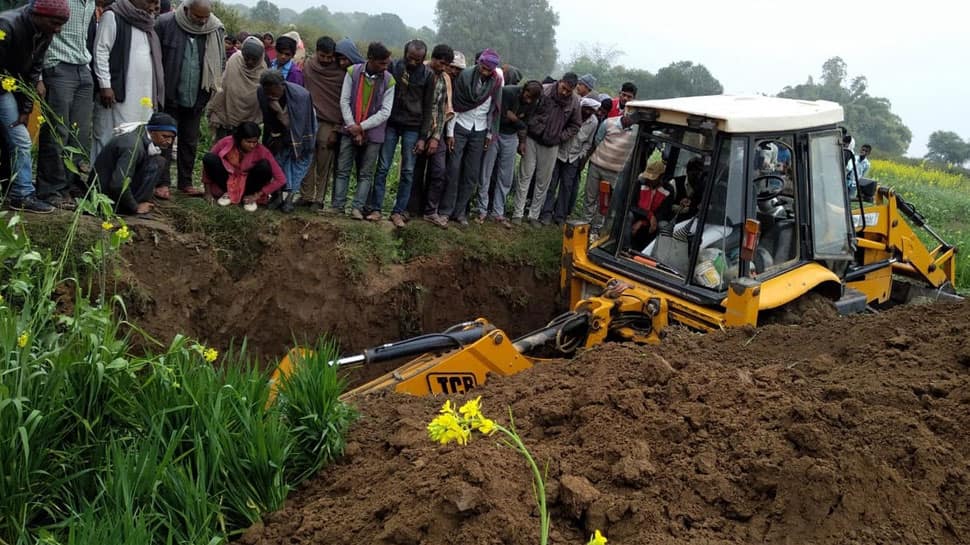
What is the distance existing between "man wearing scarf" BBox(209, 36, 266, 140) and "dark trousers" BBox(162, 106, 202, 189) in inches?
7.2

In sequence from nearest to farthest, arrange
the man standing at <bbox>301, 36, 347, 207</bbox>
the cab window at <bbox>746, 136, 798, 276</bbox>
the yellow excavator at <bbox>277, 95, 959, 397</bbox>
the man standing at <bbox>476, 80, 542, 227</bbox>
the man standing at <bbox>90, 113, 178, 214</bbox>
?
the yellow excavator at <bbox>277, 95, 959, 397</bbox>, the cab window at <bbox>746, 136, 798, 276</bbox>, the man standing at <bbox>90, 113, 178, 214</bbox>, the man standing at <bbox>301, 36, 347, 207</bbox>, the man standing at <bbox>476, 80, 542, 227</bbox>

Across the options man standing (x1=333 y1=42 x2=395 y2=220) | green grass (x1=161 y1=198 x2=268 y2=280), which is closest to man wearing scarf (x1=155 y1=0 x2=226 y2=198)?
green grass (x1=161 y1=198 x2=268 y2=280)

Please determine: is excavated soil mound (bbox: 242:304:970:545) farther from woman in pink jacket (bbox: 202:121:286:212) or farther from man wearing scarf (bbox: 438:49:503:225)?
man wearing scarf (bbox: 438:49:503:225)

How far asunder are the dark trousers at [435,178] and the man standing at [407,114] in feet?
0.67

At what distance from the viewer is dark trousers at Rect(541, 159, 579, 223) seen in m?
9.11

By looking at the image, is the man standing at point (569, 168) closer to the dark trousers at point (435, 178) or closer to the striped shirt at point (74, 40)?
the dark trousers at point (435, 178)


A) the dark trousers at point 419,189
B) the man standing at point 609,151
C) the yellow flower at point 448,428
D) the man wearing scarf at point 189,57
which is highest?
the man wearing scarf at point 189,57

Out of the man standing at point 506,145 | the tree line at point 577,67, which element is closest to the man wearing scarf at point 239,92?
the man standing at point 506,145

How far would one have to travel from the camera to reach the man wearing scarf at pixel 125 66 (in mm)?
6434

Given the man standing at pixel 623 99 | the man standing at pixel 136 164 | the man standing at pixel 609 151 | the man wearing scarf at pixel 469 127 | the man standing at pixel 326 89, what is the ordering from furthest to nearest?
1. the man standing at pixel 623 99
2. the man standing at pixel 609 151
3. the man wearing scarf at pixel 469 127
4. the man standing at pixel 326 89
5. the man standing at pixel 136 164

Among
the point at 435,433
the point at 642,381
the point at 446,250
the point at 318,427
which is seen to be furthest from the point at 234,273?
the point at 435,433

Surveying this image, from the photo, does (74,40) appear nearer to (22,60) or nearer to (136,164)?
(22,60)

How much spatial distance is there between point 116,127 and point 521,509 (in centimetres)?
515

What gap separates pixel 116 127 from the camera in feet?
22.0
